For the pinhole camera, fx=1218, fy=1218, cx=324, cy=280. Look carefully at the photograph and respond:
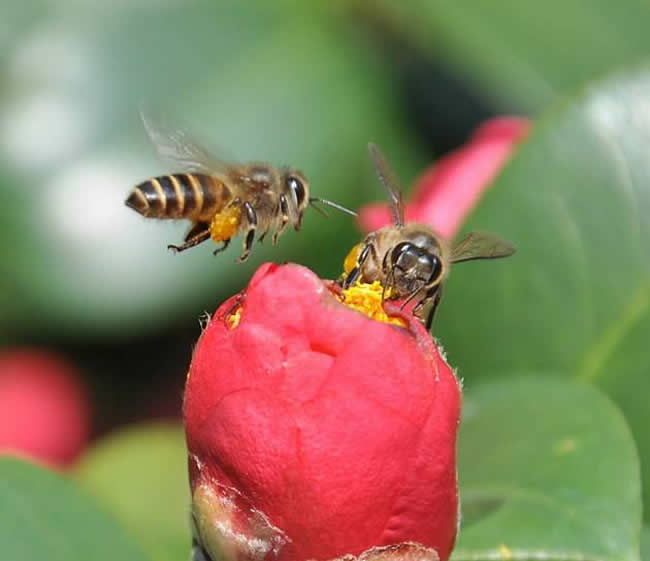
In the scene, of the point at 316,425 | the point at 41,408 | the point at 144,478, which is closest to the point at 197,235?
the point at 316,425

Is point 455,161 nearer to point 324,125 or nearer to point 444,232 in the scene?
point 444,232

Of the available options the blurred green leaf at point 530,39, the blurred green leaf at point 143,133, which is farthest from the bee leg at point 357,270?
the blurred green leaf at point 530,39

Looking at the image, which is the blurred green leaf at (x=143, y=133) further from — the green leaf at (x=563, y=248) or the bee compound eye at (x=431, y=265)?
the bee compound eye at (x=431, y=265)

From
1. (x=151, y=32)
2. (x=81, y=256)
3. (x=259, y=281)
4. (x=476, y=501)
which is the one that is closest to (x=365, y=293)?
(x=259, y=281)

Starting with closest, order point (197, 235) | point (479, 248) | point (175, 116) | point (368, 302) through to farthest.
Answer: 1. point (368, 302)
2. point (479, 248)
3. point (197, 235)
4. point (175, 116)

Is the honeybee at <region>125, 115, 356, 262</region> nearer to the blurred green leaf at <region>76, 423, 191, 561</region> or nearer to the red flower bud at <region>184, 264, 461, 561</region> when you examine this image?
the red flower bud at <region>184, 264, 461, 561</region>

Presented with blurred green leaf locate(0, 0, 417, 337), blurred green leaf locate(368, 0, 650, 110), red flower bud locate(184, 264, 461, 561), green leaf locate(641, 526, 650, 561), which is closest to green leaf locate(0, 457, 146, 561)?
red flower bud locate(184, 264, 461, 561)

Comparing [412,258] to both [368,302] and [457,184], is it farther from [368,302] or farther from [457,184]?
[457,184]
